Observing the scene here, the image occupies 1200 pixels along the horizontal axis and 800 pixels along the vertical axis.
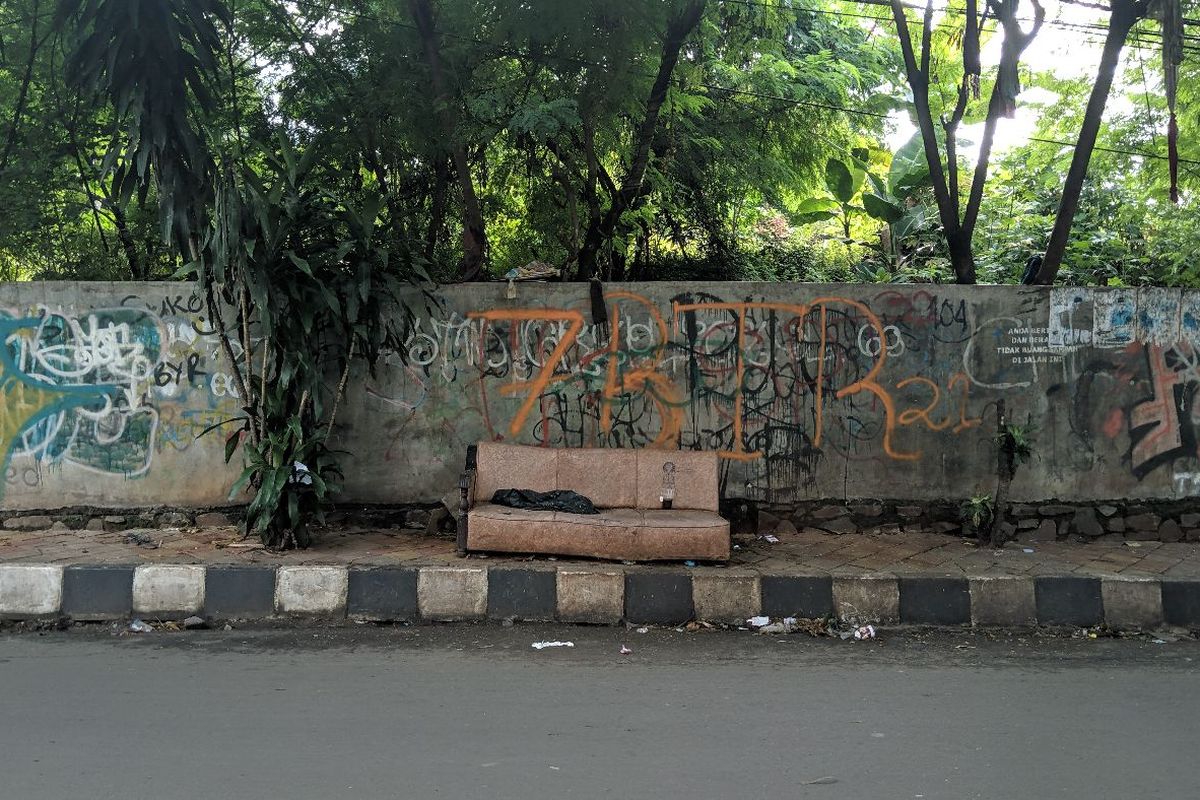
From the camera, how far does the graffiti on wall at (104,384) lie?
7.13 meters

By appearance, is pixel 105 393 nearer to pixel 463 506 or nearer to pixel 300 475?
pixel 300 475

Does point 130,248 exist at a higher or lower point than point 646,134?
lower

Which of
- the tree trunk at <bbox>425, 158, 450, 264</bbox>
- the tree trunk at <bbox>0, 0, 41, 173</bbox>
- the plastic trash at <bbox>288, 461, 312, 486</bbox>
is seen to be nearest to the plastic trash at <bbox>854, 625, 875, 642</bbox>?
the plastic trash at <bbox>288, 461, 312, 486</bbox>

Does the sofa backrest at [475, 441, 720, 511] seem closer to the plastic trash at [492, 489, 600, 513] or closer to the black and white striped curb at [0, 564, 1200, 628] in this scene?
the plastic trash at [492, 489, 600, 513]

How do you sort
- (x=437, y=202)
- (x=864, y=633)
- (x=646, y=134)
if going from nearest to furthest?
(x=864, y=633) → (x=646, y=134) → (x=437, y=202)

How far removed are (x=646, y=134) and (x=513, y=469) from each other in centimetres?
340

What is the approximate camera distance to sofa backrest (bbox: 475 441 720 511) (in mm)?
6969

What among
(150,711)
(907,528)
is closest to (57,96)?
(150,711)

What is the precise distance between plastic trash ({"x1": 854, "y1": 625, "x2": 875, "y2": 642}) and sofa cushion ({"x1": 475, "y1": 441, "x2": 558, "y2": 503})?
8.10 feet

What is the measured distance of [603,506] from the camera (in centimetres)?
702

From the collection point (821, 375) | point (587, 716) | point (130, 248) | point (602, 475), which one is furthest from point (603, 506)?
point (130, 248)

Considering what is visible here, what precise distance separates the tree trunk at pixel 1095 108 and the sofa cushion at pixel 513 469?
15.1 ft

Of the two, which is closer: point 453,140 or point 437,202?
point 453,140

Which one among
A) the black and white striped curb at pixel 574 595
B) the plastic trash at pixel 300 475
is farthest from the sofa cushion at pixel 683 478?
the plastic trash at pixel 300 475
